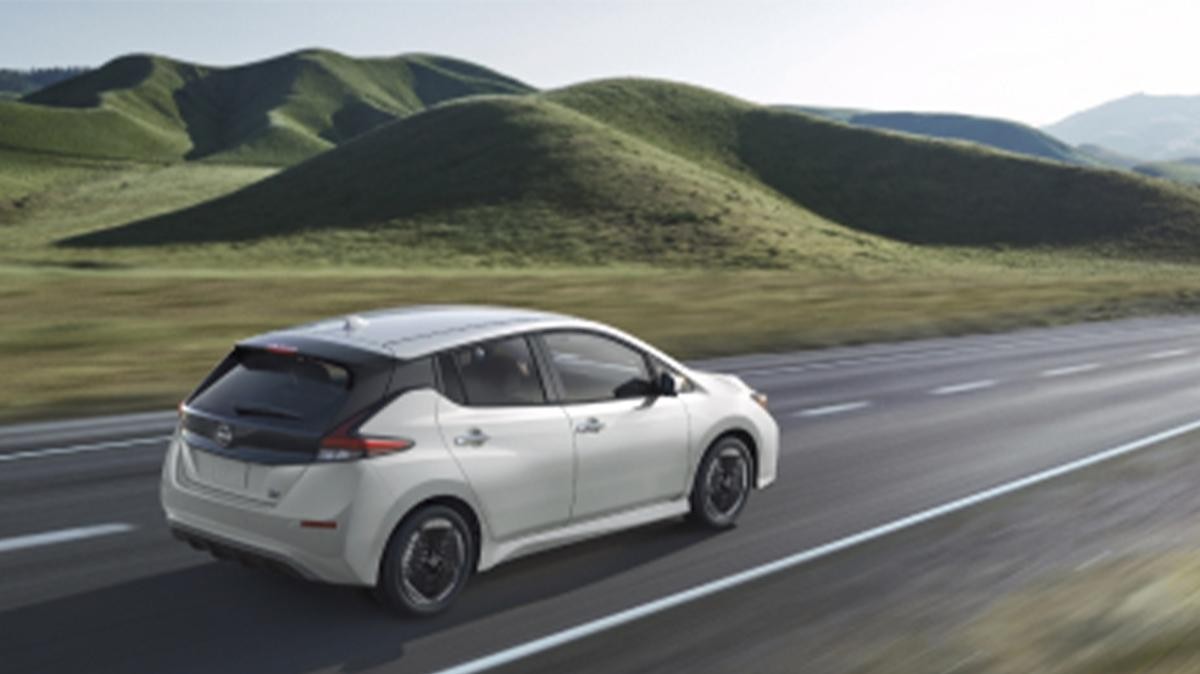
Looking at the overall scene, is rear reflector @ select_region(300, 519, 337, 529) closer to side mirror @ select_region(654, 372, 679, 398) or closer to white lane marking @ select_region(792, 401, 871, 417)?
side mirror @ select_region(654, 372, 679, 398)

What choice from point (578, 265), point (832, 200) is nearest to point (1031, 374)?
point (578, 265)

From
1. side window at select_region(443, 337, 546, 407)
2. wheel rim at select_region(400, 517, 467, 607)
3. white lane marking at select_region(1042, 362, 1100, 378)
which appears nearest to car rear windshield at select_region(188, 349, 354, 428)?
side window at select_region(443, 337, 546, 407)

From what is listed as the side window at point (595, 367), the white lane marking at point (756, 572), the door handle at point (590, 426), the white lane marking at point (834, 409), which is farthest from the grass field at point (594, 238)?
the white lane marking at point (756, 572)

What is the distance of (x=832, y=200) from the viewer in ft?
340

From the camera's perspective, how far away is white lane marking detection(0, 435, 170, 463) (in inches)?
416

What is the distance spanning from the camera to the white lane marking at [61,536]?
7527 millimetres

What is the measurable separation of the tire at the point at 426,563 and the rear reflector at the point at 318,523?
332 mm

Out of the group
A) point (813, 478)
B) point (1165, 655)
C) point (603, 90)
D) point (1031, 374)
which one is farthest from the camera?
point (603, 90)

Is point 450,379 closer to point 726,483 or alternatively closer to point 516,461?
point 516,461

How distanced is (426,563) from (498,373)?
3.77 feet

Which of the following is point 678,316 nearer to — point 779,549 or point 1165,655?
point 779,549

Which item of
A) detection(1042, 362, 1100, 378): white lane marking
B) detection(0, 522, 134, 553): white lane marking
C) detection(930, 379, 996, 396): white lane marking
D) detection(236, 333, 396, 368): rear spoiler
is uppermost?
detection(236, 333, 396, 368): rear spoiler

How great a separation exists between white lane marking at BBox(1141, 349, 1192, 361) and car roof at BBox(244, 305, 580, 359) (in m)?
17.3

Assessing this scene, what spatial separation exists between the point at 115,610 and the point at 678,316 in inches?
876
